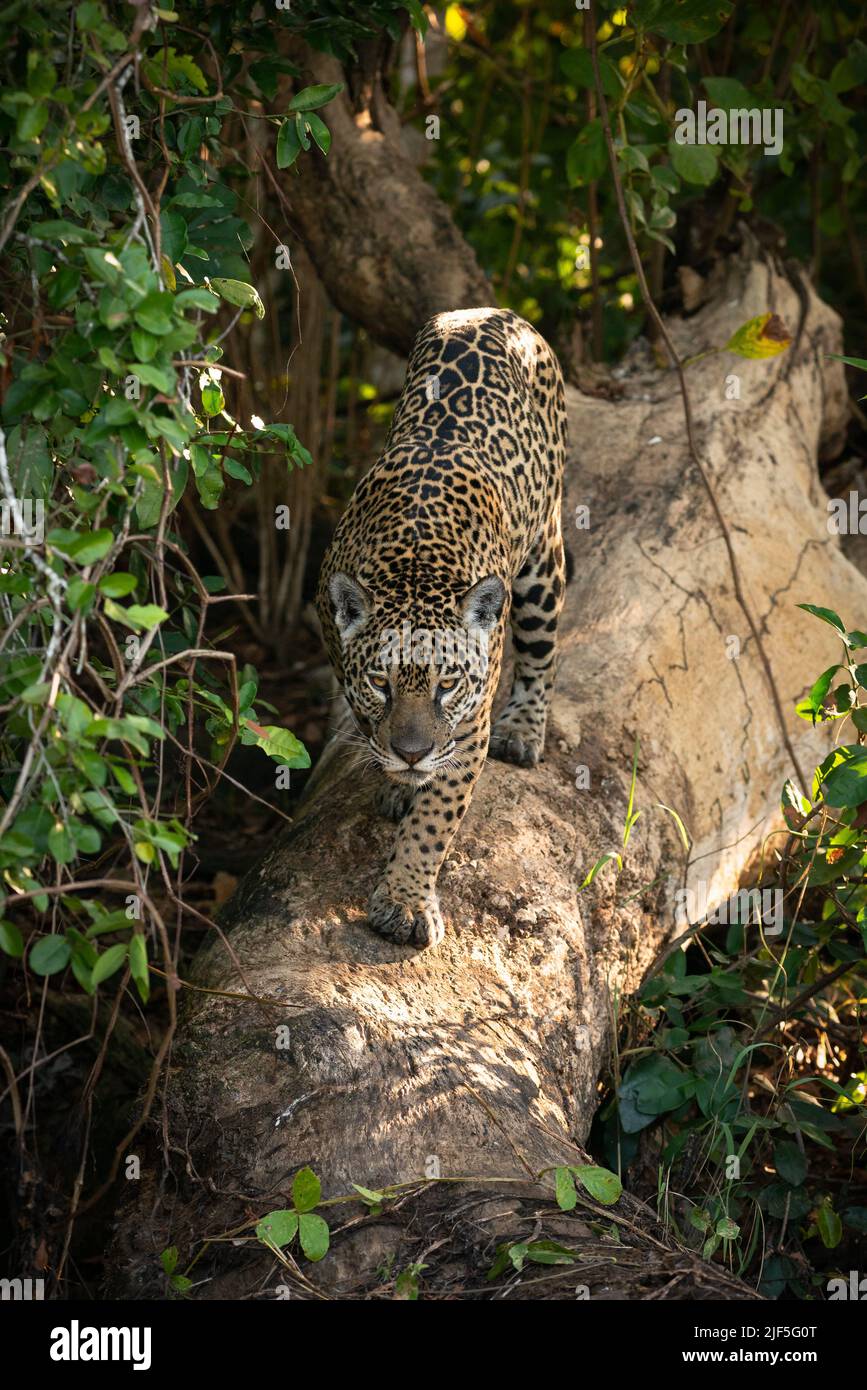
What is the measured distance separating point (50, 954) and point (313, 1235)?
104 cm

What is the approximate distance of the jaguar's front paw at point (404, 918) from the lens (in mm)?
4738

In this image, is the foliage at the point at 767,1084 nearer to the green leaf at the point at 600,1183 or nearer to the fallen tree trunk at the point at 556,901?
the fallen tree trunk at the point at 556,901

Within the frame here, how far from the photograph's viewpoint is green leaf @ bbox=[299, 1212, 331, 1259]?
358 cm

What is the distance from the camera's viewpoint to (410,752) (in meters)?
4.74

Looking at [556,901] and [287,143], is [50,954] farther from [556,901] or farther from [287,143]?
[287,143]

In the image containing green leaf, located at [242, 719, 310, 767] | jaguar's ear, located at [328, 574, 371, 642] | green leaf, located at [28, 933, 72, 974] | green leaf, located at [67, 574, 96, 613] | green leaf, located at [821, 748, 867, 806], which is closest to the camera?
green leaf, located at [67, 574, 96, 613]

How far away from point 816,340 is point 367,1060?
599cm

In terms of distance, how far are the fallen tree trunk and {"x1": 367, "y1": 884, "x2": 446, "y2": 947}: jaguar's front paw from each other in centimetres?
7

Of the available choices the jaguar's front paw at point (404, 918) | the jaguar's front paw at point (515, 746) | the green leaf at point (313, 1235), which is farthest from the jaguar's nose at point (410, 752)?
the green leaf at point (313, 1235)

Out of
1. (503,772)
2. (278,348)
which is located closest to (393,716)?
(503,772)

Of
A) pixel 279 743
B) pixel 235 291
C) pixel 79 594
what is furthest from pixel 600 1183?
pixel 235 291

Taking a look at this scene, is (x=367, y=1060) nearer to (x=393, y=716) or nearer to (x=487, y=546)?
(x=393, y=716)

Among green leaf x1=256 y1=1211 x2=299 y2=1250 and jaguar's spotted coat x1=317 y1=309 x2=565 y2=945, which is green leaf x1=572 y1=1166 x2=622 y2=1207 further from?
jaguar's spotted coat x1=317 y1=309 x2=565 y2=945

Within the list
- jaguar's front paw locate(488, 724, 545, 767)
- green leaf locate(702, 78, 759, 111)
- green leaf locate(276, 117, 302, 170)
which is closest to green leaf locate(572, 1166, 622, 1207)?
jaguar's front paw locate(488, 724, 545, 767)
